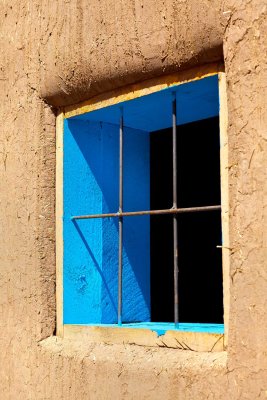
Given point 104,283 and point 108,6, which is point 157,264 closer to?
point 104,283

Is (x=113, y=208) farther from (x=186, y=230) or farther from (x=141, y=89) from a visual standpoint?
(x=186, y=230)

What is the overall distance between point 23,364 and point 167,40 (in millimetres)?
1531

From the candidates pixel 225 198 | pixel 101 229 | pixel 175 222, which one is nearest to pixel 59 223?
pixel 101 229

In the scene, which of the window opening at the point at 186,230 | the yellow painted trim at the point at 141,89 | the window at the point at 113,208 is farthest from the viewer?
the window opening at the point at 186,230

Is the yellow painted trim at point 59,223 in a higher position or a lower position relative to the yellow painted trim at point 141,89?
lower

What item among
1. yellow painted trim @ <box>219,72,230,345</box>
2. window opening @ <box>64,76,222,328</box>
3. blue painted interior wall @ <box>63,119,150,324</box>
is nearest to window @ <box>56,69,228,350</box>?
blue painted interior wall @ <box>63,119,150,324</box>

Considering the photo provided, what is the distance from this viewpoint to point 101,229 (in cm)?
338

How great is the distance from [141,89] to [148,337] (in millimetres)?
945

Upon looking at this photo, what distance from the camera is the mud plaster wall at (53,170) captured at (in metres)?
2.46

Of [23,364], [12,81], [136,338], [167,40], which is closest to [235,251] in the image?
[136,338]

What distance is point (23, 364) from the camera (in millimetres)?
3361

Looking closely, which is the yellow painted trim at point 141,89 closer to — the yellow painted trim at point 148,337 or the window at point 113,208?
the window at point 113,208

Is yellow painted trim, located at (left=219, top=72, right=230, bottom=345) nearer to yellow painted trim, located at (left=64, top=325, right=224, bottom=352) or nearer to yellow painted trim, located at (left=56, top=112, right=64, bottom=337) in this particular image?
yellow painted trim, located at (left=64, top=325, right=224, bottom=352)

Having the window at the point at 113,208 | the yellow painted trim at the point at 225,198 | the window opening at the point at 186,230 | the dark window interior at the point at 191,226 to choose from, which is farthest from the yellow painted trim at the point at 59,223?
the yellow painted trim at the point at 225,198
